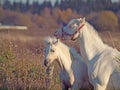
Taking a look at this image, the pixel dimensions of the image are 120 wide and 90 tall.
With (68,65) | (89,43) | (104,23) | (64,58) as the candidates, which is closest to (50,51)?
(64,58)

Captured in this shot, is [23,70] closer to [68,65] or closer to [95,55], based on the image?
[68,65]

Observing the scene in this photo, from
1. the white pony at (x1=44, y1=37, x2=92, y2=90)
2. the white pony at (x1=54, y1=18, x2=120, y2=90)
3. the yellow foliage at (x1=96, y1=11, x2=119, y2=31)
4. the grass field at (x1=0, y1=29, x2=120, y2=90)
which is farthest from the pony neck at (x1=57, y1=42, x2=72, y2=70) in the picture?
the yellow foliage at (x1=96, y1=11, x2=119, y2=31)

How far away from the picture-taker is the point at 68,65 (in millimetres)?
8453

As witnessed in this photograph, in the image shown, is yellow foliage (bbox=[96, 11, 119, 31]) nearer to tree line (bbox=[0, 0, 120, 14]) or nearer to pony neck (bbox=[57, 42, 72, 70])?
tree line (bbox=[0, 0, 120, 14])

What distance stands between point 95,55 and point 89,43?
0.25 metres

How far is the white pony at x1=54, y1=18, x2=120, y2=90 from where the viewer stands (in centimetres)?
749

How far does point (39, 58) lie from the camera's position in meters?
10.7

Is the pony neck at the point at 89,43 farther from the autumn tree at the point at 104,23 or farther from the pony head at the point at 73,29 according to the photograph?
the autumn tree at the point at 104,23

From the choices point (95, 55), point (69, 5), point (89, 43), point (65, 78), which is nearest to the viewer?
point (95, 55)

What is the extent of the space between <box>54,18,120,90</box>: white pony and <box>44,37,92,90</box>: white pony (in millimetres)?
236

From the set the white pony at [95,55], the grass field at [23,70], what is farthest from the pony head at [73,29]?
the grass field at [23,70]

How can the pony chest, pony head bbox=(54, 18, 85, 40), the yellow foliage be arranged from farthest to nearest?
the yellow foliage, the pony chest, pony head bbox=(54, 18, 85, 40)

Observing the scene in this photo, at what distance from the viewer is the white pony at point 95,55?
7.49m

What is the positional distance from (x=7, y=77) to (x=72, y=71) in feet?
6.77
